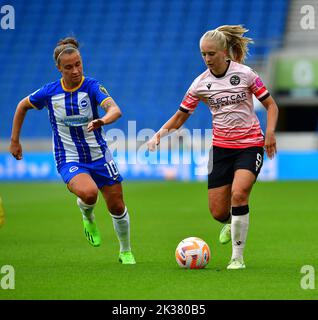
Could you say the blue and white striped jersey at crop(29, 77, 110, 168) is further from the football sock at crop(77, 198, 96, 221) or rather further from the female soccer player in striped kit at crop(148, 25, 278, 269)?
the female soccer player in striped kit at crop(148, 25, 278, 269)

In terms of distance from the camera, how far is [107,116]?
848 cm

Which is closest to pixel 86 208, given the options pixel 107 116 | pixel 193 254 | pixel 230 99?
pixel 107 116

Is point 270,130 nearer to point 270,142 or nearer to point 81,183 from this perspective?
point 270,142

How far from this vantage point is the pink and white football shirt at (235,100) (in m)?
8.66

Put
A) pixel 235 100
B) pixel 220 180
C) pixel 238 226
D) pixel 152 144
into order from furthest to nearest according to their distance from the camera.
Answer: pixel 220 180
pixel 235 100
pixel 152 144
pixel 238 226

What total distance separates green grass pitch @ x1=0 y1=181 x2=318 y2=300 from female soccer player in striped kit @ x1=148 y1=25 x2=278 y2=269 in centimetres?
63

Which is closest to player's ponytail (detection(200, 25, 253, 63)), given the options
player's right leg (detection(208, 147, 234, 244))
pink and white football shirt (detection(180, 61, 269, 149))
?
pink and white football shirt (detection(180, 61, 269, 149))

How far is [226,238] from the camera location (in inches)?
375

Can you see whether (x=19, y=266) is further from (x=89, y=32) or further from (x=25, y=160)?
(x=89, y=32)

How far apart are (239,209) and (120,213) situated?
4.46 feet

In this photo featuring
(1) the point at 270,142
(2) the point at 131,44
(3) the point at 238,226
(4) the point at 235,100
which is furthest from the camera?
(2) the point at 131,44

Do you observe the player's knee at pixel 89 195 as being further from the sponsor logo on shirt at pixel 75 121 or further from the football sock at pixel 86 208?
the sponsor logo on shirt at pixel 75 121

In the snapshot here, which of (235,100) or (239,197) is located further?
(235,100)

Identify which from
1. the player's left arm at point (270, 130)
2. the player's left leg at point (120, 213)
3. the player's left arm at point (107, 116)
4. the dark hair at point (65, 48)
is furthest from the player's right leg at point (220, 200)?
the dark hair at point (65, 48)
